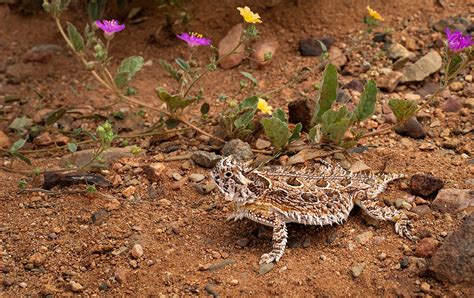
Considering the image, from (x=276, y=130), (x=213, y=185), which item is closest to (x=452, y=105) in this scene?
(x=276, y=130)

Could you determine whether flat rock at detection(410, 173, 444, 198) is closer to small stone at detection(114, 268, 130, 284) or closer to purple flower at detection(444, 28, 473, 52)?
purple flower at detection(444, 28, 473, 52)

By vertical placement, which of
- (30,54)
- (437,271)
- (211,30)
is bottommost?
(30,54)

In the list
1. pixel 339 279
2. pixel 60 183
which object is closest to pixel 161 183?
pixel 60 183

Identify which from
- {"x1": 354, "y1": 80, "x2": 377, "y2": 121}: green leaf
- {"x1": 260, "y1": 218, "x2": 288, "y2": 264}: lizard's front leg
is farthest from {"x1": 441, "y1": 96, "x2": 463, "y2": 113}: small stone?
{"x1": 260, "y1": 218, "x2": 288, "y2": 264}: lizard's front leg

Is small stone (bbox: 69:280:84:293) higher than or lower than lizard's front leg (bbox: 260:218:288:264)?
lower

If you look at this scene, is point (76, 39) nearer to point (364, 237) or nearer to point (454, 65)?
point (364, 237)

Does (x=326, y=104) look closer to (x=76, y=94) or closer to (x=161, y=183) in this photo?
(x=161, y=183)

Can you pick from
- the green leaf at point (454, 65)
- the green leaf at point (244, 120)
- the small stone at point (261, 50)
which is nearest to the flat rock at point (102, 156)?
the green leaf at point (244, 120)
